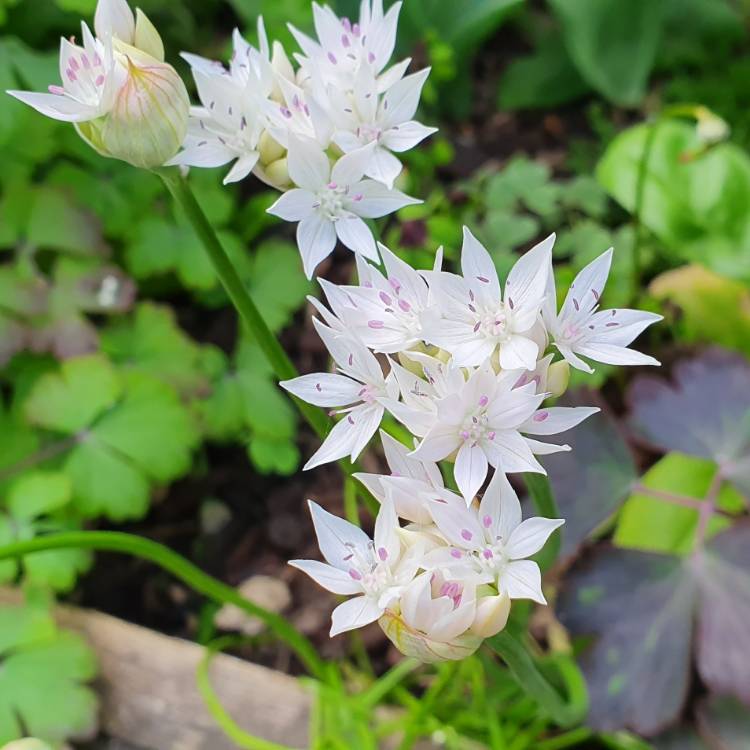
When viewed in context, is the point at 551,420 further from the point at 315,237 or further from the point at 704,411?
the point at 704,411

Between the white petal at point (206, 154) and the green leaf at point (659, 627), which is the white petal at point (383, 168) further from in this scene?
the green leaf at point (659, 627)

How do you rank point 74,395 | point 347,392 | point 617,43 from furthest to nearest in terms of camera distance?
point 617,43 < point 74,395 < point 347,392

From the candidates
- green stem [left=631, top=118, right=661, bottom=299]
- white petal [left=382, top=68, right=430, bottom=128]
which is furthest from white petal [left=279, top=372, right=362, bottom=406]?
green stem [left=631, top=118, right=661, bottom=299]

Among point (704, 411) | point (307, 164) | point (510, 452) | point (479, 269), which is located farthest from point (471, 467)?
point (704, 411)

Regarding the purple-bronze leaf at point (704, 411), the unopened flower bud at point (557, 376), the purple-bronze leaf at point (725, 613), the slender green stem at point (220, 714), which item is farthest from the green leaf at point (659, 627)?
the unopened flower bud at point (557, 376)

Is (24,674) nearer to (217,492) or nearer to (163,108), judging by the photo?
(217,492)

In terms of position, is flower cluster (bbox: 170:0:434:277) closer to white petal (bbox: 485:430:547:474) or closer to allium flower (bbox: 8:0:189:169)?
allium flower (bbox: 8:0:189:169)
